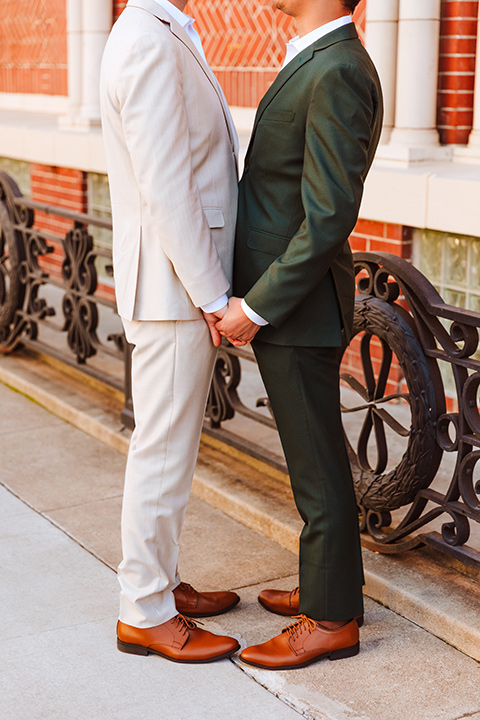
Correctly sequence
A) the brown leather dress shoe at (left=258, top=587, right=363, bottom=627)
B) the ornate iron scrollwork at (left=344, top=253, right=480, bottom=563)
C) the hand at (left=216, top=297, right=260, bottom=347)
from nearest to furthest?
1. the hand at (left=216, top=297, right=260, bottom=347)
2. the ornate iron scrollwork at (left=344, top=253, right=480, bottom=563)
3. the brown leather dress shoe at (left=258, top=587, right=363, bottom=627)

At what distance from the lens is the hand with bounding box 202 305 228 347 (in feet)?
9.27

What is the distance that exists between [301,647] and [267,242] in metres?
1.23

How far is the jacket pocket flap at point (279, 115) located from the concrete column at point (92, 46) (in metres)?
5.68

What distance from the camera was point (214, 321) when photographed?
9.38 feet

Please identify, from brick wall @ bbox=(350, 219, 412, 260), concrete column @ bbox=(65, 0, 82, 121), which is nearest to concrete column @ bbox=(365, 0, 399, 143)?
brick wall @ bbox=(350, 219, 412, 260)

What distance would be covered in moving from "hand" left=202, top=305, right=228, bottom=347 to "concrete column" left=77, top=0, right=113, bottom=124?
565cm

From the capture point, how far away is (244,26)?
7000mm

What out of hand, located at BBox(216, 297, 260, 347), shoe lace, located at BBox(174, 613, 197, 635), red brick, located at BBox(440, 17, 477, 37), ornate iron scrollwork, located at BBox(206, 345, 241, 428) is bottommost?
shoe lace, located at BBox(174, 613, 197, 635)

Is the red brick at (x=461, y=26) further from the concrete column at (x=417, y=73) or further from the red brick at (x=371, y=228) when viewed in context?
the red brick at (x=371, y=228)

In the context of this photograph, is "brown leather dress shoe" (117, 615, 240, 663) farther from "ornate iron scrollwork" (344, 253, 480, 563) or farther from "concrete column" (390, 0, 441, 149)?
"concrete column" (390, 0, 441, 149)

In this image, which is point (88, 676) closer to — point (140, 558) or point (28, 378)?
point (140, 558)

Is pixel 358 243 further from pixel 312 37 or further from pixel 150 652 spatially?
pixel 150 652

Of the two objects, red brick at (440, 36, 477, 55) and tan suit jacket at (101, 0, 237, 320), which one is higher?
red brick at (440, 36, 477, 55)

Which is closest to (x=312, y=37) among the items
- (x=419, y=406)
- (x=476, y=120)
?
(x=419, y=406)
